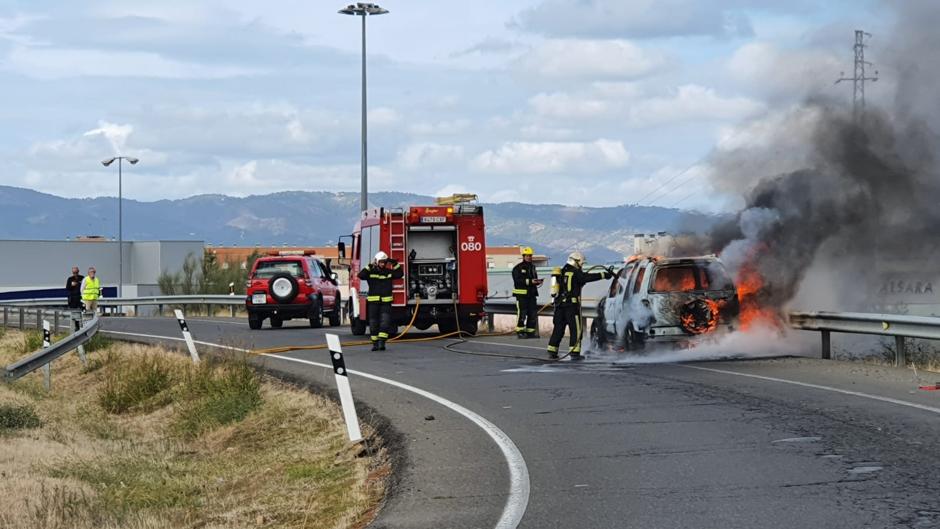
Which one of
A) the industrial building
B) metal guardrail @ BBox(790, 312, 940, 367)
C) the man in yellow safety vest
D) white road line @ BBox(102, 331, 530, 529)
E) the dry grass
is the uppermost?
the industrial building

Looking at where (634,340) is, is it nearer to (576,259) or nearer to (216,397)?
(576,259)

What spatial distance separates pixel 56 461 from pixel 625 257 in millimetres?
10181

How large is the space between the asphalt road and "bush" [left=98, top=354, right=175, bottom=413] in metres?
2.98

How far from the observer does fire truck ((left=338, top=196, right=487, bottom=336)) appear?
26.5 meters

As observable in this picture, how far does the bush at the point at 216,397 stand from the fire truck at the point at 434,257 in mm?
7556

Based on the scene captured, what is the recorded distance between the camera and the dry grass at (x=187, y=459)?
9766 mm

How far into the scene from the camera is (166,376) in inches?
808

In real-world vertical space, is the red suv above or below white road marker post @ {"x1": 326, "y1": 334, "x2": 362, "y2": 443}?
above

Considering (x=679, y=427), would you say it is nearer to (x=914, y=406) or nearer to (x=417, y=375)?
(x=914, y=406)

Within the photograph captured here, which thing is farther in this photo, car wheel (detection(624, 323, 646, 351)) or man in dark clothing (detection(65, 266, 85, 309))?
man in dark clothing (detection(65, 266, 85, 309))

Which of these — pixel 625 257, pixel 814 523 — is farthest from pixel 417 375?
pixel 814 523

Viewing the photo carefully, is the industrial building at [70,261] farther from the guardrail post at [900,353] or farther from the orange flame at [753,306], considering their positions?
the guardrail post at [900,353]

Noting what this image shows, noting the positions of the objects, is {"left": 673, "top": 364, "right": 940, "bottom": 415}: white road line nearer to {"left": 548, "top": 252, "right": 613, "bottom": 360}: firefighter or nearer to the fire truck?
{"left": 548, "top": 252, "right": 613, "bottom": 360}: firefighter

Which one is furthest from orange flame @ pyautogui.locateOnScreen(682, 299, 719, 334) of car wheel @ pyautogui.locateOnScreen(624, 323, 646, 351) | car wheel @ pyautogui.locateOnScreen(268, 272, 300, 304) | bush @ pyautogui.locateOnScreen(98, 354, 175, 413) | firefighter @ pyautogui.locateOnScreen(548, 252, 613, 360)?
car wheel @ pyautogui.locateOnScreen(268, 272, 300, 304)
